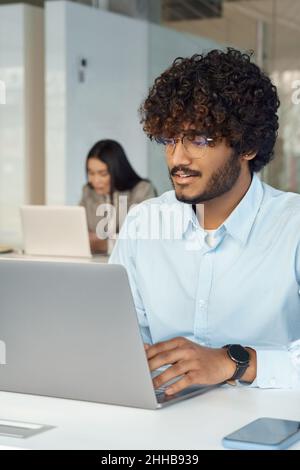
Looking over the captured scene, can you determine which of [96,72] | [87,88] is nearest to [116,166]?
[87,88]

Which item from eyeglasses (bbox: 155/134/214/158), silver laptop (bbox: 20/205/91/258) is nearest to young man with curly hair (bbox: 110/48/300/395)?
eyeglasses (bbox: 155/134/214/158)

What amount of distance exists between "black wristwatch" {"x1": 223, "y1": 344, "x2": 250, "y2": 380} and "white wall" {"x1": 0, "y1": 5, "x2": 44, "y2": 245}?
5.43 meters

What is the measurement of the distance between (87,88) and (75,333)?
18.5ft

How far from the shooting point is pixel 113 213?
18.9 ft

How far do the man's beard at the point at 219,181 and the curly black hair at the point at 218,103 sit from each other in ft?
0.19

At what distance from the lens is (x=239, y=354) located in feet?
6.49

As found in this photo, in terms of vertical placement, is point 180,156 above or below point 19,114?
below

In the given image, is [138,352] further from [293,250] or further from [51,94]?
[51,94]

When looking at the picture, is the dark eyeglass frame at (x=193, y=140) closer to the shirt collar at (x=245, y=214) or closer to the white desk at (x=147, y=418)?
the shirt collar at (x=245, y=214)

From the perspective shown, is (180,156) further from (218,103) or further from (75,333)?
(75,333)

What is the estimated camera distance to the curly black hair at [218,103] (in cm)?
232

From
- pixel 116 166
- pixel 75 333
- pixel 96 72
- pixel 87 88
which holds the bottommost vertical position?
pixel 75 333

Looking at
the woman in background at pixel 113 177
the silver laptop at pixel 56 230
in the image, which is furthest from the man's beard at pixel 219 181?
the woman in background at pixel 113 177

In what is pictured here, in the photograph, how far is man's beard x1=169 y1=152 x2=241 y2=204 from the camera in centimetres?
227
